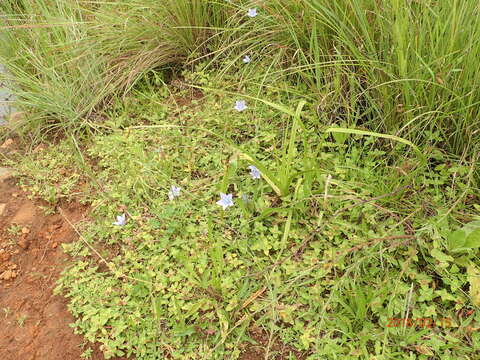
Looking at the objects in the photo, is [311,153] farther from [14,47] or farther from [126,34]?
[14,47]

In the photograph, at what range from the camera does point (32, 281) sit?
1.73 metres

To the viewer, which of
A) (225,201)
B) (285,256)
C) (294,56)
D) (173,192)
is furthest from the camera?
(294,56)

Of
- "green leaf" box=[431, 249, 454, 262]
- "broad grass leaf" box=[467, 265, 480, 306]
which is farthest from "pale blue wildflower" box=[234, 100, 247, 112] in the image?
"broad grass leaf" box=[467, 265, 480, 306]

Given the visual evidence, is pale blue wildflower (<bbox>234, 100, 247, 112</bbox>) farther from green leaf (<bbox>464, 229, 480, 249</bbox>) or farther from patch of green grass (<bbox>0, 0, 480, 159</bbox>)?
green leaf (<bbox>464, 229, 480, 249</bbox>)

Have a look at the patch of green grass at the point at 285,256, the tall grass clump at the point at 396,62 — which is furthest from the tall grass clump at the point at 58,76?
the tall grass clump at the point at 396,62

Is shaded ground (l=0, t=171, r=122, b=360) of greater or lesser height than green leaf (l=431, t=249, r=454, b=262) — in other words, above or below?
below

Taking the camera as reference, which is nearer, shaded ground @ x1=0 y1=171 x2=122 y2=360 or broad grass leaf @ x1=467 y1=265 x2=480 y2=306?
broad grass leaf @ x1=467 y1=265 x2=480 y2=306

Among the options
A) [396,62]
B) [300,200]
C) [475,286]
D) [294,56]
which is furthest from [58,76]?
[475,286]

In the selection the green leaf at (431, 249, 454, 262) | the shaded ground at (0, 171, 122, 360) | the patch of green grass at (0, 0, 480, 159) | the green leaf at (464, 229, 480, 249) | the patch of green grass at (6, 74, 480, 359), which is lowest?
the shaded ground at (0, 171, 122, 360)

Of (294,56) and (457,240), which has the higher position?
(294,56)

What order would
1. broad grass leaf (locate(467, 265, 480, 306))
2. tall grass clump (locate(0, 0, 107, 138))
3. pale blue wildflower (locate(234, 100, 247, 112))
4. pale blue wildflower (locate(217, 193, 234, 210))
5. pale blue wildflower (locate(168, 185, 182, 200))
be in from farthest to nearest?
tall grass clump (locate(0, 0, 107, 138)) → pale blue wildflower (locate(234, 100, 247, 112)) → pale blue wildflower (locate(168, 185, 182, 200)) → pale blue wildflower (locate(217, 193, 234, 210)) → broad grass leaf (locate(467, 265, 480, 306))

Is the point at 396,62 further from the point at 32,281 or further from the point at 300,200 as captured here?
the point at 32,281

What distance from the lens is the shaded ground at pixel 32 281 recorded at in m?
1.50

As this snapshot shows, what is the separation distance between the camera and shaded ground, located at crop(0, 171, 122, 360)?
150 cm
